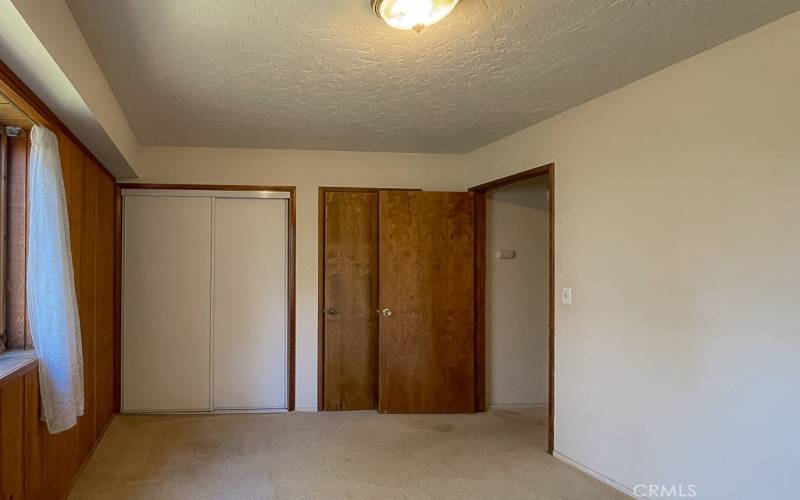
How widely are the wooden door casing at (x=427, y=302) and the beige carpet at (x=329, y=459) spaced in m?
0.22

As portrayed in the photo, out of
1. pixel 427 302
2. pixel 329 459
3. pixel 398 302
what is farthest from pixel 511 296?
pixel 329 459

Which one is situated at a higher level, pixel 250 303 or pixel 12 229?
pixel 12 229

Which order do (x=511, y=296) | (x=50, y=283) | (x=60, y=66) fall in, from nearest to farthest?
1. (x=60, y=66)
2. (x=50, y=283)
3. (x=511, y=296)

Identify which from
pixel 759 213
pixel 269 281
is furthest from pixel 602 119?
pixel 269 281

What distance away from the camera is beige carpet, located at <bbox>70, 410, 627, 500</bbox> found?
8.51 ft

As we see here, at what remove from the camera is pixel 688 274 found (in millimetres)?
2232

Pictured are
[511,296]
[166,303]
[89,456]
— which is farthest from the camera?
[511,296]

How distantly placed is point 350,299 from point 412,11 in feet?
9.08

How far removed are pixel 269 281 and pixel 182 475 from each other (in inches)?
67.0

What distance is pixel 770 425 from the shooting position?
1.89 metres

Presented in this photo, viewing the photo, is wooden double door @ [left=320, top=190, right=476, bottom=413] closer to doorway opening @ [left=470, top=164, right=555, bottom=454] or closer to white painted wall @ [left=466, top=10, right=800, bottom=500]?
doorway opening @ [left=470, top=164, right=555, bottom=454]

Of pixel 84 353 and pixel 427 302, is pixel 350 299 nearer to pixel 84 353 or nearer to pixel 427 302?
pixel 427 302

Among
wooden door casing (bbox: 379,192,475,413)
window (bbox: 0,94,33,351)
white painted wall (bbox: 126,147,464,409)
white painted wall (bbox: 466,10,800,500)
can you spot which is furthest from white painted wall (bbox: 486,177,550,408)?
window (bbox: 0,94,33,351)

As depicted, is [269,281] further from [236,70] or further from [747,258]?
[747,258]
